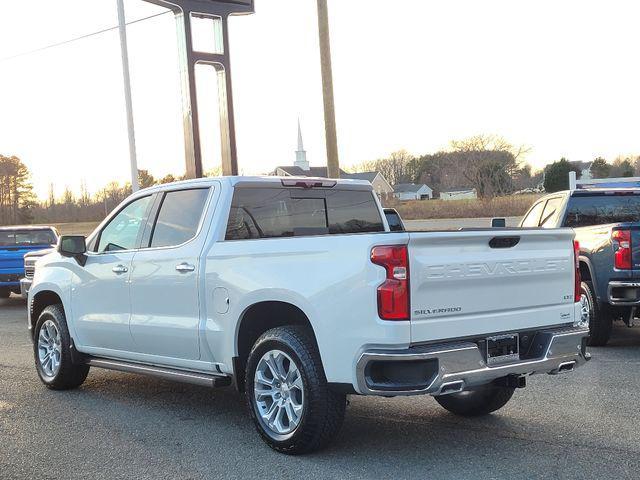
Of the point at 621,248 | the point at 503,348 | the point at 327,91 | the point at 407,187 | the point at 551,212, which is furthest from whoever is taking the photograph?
the point at 407,187

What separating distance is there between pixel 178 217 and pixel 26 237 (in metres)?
11.9

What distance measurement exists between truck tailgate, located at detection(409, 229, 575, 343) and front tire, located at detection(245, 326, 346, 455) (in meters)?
0.78

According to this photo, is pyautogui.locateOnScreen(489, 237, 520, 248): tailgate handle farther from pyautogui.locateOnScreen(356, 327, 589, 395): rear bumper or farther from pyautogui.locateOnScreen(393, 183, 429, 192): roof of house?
pyautogui.locateOnScreen(393, 183, 429, 192): roof of house

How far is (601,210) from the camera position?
1033cm

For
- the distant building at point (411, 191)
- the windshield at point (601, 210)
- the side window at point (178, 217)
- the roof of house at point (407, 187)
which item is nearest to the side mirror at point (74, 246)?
the side window at point (178, 217)

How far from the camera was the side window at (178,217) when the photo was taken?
609cm

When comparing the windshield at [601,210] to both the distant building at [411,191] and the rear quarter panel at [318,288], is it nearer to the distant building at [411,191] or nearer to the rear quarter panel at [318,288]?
the rear quarter panel at [318,288]

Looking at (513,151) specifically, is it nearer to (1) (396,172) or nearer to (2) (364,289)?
(1) (396,172)

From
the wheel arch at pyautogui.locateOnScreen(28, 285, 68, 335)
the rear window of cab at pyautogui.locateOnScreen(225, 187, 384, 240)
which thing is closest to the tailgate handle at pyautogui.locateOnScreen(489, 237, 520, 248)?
the rear window of cab at pyautogui.locateOnScreen(225, 187, 384, 240)

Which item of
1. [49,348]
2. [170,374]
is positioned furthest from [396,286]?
[49,348]

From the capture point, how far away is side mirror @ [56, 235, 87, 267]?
6.94 metres

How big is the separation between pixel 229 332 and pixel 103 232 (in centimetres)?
225

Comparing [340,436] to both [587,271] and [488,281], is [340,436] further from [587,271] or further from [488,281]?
[587,271]

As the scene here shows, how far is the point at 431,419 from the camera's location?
5.98 m
